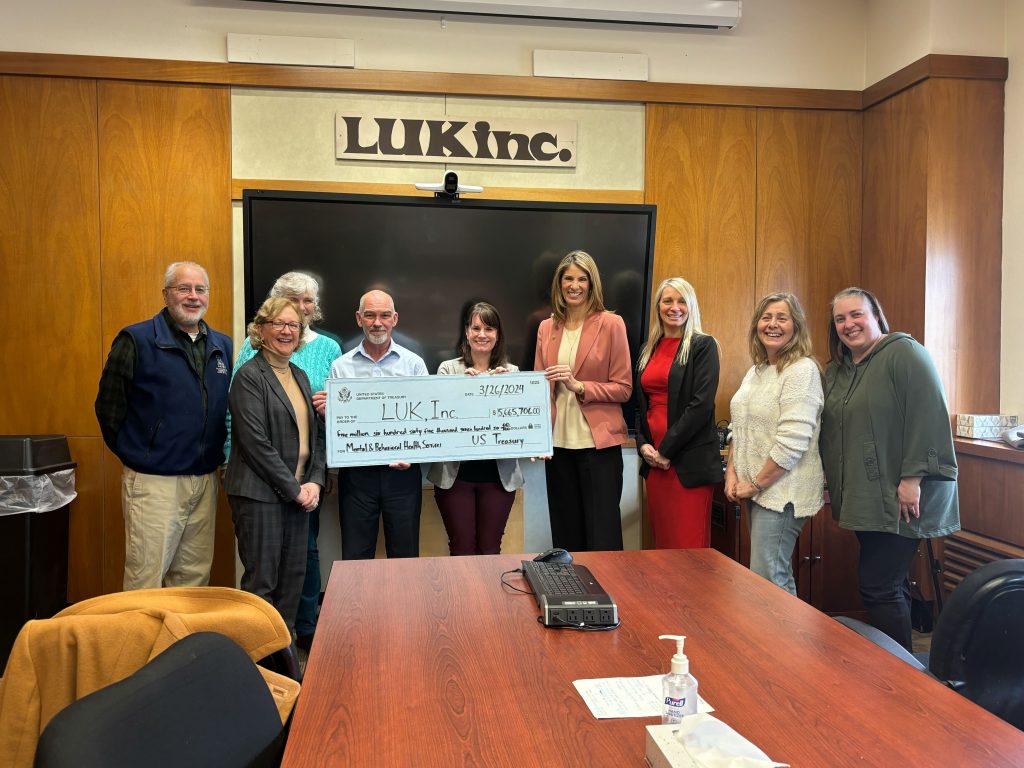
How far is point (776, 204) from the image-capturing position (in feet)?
15.5

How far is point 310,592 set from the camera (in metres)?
3.75

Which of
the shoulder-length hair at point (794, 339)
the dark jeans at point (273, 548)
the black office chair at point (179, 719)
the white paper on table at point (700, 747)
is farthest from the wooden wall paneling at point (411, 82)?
the white paper on table at point (700, 747)

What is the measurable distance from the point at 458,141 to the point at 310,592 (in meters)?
2.61

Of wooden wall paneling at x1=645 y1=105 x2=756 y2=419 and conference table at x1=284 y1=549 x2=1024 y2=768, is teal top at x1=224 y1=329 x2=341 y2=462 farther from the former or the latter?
wooden wall paneling at x1=645 y1=105 x2=756 y2=419

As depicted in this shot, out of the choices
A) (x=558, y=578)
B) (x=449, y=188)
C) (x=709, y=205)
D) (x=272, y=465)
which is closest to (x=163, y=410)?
(x=272, y=465)

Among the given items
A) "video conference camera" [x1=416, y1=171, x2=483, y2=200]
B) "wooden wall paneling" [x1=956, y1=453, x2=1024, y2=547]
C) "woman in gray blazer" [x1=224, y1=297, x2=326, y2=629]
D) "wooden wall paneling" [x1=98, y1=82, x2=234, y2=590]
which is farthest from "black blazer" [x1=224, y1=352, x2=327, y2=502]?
"wooden wall paneling" [x1=956, y1=453, x2=1024, y2=547]

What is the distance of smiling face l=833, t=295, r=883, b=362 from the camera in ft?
9.85

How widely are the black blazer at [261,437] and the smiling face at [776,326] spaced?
2.01 metres

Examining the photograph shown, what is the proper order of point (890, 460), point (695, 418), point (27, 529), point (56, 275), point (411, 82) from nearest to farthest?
point (890, 460) → point (695, 418) → point (27, 529) → point (56, 275) → point (411, 82)

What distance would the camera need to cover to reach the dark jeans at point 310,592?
3693 millimetres

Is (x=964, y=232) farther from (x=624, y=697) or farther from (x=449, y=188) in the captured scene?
(x=624, y=697)

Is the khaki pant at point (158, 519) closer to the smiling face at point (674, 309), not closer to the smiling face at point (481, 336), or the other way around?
the smiling face at point (481, 336)

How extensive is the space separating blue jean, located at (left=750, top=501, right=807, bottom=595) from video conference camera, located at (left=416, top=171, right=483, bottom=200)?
2.25 metres

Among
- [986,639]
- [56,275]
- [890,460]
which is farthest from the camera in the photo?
[56,275]
